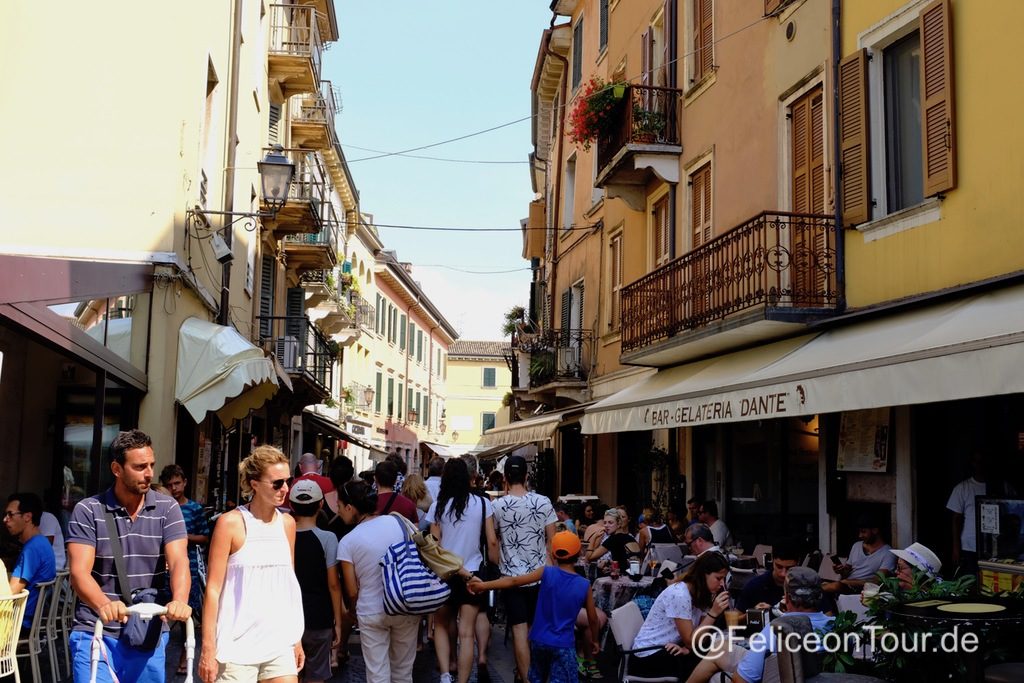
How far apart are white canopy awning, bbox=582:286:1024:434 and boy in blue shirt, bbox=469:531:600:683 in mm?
2614

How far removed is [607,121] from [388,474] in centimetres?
968

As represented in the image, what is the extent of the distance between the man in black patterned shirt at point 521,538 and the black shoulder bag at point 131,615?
12.3ft

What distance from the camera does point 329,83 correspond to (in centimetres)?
2873

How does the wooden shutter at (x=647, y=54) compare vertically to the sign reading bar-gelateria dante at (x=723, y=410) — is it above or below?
above

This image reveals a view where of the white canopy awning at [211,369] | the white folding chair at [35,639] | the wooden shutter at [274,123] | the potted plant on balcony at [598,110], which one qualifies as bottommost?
the white folding chair at [35,639]

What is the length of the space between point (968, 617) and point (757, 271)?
6922 mm

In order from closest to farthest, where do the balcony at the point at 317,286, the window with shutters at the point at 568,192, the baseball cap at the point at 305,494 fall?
the baseball cap at the point at 305,494 < the window with shutters at the point at 568,192 < the balcony at the point at 317,286

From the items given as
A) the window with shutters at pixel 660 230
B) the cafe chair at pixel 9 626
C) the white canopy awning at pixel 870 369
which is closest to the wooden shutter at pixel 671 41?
the window with shutters at pixel 660 230

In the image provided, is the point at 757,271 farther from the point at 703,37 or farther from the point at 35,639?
the point at 35,639

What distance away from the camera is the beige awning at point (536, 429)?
2156 centimetres

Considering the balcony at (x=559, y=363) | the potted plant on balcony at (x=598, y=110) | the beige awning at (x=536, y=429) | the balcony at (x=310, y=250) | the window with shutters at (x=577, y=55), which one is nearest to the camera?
the potted plant on balcony at (x=598, y=110)

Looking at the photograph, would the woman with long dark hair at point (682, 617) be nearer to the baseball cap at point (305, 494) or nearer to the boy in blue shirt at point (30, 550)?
the baseball cap at point (305, 494)

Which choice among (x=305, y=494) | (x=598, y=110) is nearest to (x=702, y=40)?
(x=598, y=110)

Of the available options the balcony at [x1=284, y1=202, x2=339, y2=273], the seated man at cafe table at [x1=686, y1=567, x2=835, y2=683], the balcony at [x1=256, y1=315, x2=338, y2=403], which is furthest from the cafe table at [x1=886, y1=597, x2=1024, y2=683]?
the balcony at [x1=284, y1=202, x2=339, y2=273]
